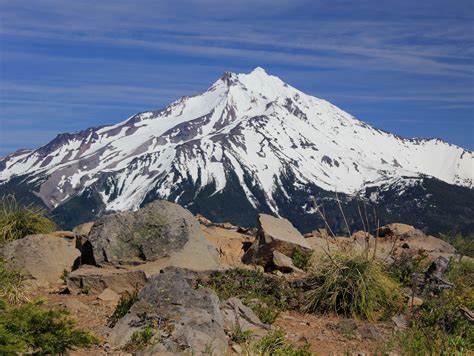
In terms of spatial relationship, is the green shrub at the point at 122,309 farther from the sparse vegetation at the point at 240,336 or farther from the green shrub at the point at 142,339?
the sparse vegetation at the point at 240,336

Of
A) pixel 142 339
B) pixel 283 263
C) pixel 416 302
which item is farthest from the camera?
pixel 283 263

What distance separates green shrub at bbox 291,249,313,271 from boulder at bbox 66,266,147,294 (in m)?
4.22

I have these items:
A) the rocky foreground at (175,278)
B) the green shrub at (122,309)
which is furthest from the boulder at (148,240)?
the green shrub at (122,309)

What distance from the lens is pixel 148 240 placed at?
15055mm

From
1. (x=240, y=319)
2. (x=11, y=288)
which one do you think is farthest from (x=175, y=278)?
(x=11, y=288)

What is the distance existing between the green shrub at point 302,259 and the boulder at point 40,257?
536cm

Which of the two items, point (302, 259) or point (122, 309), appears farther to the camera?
point (302, 259)

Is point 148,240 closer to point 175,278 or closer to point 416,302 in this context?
point 175,278

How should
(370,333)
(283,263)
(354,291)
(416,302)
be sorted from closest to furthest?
1. (370,333)
2. (354,291)
3. (416,302)
4. (283,263)

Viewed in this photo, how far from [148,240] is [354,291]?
4.77m

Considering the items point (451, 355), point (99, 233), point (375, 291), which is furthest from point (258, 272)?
point (451, 355)

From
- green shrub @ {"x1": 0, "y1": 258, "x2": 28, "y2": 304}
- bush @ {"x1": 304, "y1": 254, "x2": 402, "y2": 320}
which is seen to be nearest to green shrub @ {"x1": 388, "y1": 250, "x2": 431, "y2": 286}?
bush @ {"x1": 304, "y1": 254, "x2": 402, "y2": 320}

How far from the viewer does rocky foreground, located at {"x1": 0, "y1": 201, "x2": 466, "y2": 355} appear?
1020 centimetres

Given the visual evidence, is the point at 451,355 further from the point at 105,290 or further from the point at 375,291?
the point at 105,290
